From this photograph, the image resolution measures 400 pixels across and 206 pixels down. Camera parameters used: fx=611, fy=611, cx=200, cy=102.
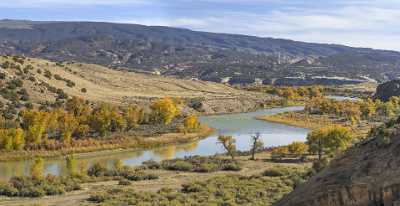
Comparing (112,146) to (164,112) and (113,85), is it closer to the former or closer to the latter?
(164,112)

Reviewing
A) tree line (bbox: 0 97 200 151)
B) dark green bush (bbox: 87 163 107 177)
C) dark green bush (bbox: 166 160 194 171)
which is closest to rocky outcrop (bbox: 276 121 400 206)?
dark green bush (bbox: 87 163 107 177)

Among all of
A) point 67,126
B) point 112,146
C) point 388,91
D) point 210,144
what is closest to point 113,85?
point 210,144

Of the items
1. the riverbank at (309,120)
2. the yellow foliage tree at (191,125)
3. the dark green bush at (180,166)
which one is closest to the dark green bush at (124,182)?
the dark green bush at (180,166)

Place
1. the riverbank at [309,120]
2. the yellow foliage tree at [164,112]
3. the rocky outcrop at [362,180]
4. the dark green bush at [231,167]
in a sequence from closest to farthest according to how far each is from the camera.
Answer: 1. the rocky outcrop at [362,180]
2. the dark green bush at [231,167]
3. the yellow foliage tree at [164,112]
4. the riverbank at [309,120]

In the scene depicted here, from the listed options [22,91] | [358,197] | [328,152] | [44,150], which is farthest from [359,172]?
[22,91]

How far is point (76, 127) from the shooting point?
77.9m

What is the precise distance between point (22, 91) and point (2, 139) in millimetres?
33043

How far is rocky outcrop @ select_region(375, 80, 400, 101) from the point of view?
515 ft

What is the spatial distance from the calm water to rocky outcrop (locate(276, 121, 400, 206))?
3998 centimetres

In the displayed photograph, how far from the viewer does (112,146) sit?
74500 millimetres

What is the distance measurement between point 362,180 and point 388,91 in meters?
148

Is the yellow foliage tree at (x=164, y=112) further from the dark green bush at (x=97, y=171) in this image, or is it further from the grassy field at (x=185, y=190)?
the grassy field at (x=185, y=190)

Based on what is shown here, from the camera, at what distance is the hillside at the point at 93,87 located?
101m

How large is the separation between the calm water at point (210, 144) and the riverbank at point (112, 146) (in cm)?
121
